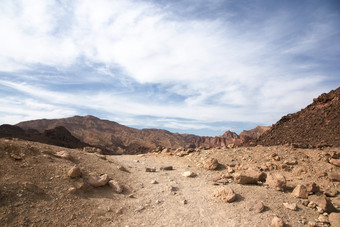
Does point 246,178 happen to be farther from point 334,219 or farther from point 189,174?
point 334,219

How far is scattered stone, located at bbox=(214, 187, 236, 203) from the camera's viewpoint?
6786 millimetres

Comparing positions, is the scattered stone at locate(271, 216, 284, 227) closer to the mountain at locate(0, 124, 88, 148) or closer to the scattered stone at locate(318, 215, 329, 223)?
the scattered stone at locate(318, 215, 329, 223)

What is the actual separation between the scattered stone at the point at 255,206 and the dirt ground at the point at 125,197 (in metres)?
0.13

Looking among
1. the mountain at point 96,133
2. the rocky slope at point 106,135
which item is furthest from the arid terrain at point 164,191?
the rocky slope at point 106,135

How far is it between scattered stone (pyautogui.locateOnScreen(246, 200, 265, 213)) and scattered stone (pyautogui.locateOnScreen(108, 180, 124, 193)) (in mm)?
4015

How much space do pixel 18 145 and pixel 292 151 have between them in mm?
12921

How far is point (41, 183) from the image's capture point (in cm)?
616

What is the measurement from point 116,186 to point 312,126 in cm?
2002

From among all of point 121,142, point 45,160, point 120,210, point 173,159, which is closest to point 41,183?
point 45,160

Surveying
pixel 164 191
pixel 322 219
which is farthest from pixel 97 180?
pixel 322 219

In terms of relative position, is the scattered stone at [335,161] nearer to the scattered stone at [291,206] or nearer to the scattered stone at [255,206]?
the scattered stone at [291,206]

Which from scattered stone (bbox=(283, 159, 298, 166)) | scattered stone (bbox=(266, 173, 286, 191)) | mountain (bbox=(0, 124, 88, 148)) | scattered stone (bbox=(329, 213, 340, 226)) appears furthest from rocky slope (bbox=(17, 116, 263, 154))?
scattered stone (bbox=(329, 213, 340, 226))

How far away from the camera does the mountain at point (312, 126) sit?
18.0 m

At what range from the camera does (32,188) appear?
576 cm
